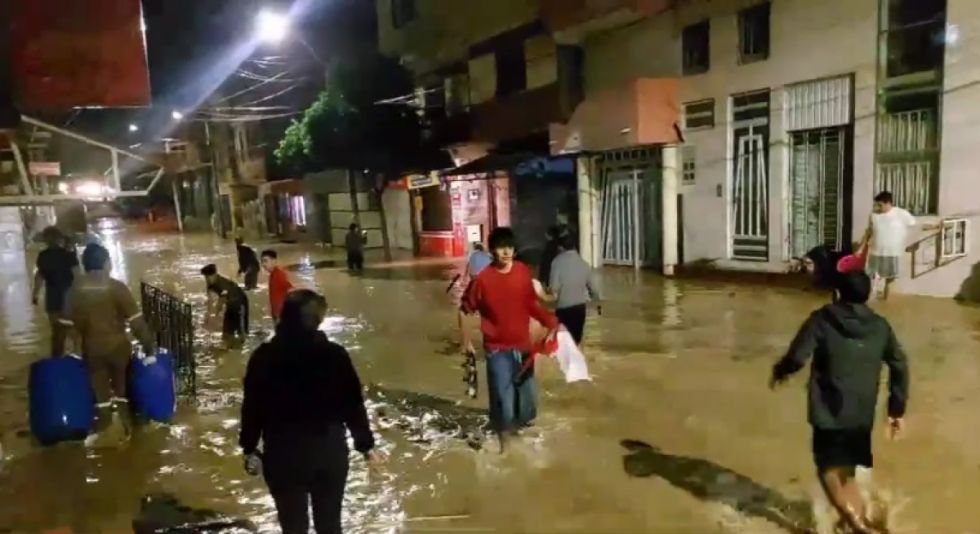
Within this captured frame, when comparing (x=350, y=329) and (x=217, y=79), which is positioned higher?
(x=217, y=79)

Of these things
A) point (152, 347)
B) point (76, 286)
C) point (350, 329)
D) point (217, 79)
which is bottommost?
point (350, 329)

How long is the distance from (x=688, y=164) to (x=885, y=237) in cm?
641

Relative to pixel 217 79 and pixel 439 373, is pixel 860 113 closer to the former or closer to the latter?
pixel 439 373

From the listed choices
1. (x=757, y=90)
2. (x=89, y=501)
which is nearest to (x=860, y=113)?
(x=757, y=90)

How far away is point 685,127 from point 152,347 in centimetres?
1322

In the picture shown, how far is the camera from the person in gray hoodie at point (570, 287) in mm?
7750

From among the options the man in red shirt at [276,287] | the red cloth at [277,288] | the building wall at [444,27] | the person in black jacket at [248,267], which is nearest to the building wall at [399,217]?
the building wall at [444,27]

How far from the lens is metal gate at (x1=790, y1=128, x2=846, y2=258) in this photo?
14.6 metres

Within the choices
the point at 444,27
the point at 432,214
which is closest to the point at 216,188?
the point at 432,214

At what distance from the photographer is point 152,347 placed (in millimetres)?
7367

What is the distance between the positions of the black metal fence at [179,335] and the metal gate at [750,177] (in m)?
11.2

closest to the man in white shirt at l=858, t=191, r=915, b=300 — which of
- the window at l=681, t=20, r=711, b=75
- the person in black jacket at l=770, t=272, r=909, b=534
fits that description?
the window at l=681, t=20, r=711, b=75

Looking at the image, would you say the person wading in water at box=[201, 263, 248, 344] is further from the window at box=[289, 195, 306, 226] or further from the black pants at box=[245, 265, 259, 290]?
the window at box=[289, 195, 306, 226]

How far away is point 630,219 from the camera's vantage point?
64.4ft
